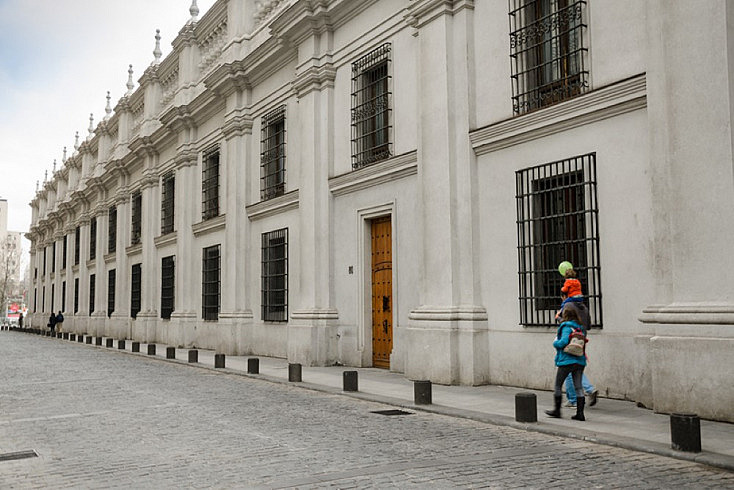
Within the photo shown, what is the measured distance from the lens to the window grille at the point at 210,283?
73.5 ft

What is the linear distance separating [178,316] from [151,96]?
10395 millimetres

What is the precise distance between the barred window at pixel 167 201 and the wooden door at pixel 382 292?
46.4 ft

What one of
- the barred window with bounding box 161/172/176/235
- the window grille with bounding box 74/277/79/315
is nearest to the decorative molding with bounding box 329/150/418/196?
the barred window with bounding box 161/172/176/235

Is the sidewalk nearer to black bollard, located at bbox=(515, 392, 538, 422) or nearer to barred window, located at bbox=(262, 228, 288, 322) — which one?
black bollard, located at bbox=(515, 392, 538, 422)

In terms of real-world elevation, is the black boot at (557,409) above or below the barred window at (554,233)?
below

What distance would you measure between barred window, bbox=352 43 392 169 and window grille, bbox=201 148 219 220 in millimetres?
8501

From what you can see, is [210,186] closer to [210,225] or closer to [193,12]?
[210,225]

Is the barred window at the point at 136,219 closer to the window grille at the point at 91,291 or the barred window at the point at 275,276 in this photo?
the window grille at the point at 91,291

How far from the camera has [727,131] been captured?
316 inches

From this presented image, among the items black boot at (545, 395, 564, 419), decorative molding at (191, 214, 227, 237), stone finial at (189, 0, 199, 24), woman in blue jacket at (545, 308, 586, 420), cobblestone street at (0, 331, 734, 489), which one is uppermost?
stone finial at (189, 0, 199, 24)

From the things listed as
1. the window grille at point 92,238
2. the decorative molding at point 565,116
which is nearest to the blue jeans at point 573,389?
the decorative molding at point 565,116

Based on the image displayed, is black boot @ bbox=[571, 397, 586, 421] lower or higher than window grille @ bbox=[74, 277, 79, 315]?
lower

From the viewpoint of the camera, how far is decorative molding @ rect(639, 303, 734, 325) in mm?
7854

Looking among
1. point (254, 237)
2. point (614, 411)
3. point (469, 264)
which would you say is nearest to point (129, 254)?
point (254, 237)
